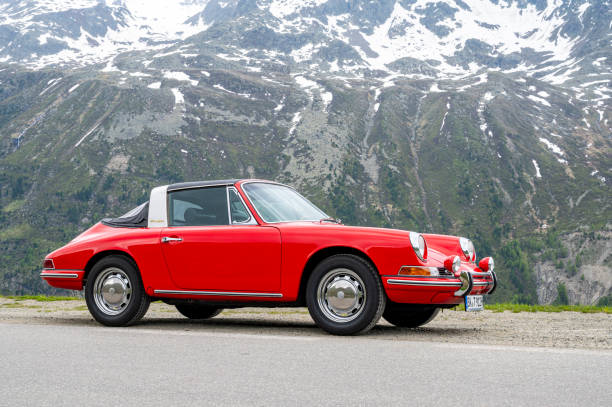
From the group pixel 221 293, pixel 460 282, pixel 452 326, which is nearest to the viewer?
pixel 460 282

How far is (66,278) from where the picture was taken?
800cm

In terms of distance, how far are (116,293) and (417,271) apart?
3.85m

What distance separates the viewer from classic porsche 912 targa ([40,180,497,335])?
6418 mm

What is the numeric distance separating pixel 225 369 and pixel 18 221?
205514 mm

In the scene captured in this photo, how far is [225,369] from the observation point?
4.88 metres

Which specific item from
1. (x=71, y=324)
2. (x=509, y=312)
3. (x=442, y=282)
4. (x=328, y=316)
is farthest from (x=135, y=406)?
(x=509, y=312)

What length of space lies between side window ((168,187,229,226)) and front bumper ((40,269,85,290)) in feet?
4.69

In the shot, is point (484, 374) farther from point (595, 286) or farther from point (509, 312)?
point (595, 286)

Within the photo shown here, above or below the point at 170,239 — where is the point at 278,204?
above

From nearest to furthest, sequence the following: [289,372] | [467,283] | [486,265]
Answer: [289,372] → [467,283] → [486,265]

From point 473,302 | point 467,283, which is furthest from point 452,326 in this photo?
point 467,283

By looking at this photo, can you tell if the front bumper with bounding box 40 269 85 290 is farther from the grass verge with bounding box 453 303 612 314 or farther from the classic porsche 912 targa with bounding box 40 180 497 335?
the grass verge with bounding box 453 303 612 314

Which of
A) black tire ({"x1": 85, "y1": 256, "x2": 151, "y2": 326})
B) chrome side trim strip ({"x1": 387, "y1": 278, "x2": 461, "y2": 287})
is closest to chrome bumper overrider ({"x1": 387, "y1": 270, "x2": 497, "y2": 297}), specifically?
chrome side trim strip ({"x1": 387, "y1": 278, "x2": 461, "y2": 287})

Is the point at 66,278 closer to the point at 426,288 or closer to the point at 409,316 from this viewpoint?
the point at 409,316
